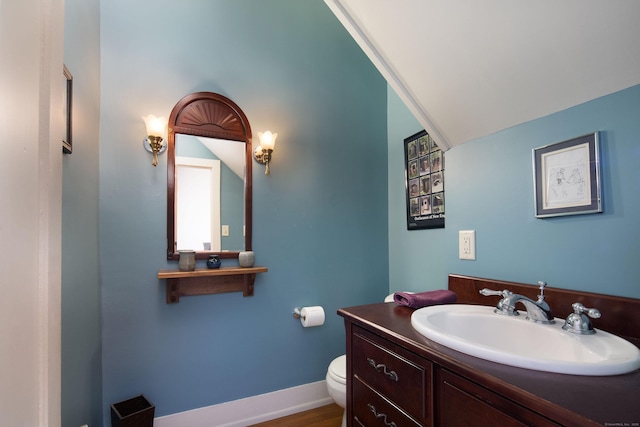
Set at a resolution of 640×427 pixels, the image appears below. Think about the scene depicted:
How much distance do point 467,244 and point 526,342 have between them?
54 centimetres

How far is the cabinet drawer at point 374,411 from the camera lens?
3.10 feet

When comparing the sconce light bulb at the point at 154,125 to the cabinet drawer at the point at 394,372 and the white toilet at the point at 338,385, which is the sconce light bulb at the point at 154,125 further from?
the white toilet at the point at 338,385

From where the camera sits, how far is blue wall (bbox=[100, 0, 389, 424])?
1.68m

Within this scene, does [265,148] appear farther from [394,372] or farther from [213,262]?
[394,372]

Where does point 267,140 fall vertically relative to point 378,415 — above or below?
above

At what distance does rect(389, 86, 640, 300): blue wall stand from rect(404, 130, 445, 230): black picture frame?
0.15 meters

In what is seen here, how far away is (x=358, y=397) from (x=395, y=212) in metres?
1.41

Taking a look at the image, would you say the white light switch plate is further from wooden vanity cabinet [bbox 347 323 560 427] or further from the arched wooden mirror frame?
the arched wooden mirror frame

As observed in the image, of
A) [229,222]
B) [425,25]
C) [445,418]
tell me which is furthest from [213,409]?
[425,25]

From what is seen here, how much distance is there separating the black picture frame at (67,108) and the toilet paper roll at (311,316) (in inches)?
59.1

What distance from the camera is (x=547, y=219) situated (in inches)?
44.7

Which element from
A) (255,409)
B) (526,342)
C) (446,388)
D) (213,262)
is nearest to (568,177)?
(526,342)

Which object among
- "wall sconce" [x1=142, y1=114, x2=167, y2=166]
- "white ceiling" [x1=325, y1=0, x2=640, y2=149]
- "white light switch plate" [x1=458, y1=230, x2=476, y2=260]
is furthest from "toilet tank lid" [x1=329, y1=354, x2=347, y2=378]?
"wall sconce" [x1=142, y1=114, x2=167, y2=166]

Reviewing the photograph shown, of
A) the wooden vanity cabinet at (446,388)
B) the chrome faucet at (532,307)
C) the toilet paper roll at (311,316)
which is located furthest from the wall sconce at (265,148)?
the chrome faucet at (532,307)
